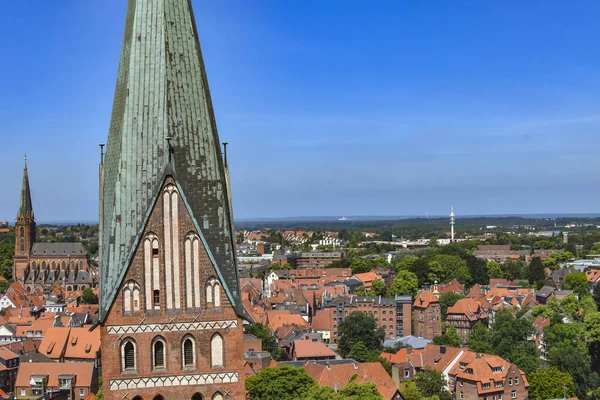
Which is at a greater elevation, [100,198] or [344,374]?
[100,198]

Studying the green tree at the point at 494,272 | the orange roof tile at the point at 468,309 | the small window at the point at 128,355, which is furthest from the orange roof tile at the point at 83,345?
the green tree at the point at 494,272

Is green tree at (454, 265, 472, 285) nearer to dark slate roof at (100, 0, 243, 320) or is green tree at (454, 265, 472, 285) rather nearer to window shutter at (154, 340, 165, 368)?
dark slate roof at (100, 0, 243, 320)

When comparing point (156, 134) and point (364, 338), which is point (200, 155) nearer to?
point (156, 134)

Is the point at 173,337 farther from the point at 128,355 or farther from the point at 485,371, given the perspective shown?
the point at 485,371

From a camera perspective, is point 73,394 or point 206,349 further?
point 73,394

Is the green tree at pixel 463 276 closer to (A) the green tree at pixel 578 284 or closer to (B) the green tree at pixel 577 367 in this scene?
(A) the green tree at pixel 578 284

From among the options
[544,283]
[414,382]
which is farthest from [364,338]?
[544,283]

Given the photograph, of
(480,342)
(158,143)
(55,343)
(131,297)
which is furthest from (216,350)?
(480,342)
